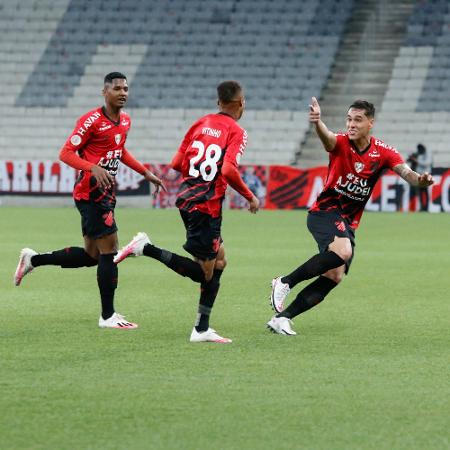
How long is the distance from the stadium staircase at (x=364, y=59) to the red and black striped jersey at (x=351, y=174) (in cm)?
2235

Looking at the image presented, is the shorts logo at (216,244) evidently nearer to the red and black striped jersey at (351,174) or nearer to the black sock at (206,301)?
the black sock at (206,301)

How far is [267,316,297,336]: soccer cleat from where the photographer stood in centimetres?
906

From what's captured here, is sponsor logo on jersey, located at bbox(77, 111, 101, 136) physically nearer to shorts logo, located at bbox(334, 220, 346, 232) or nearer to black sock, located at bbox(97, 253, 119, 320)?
black sock, located at bbox(97, 253, 119, 320)

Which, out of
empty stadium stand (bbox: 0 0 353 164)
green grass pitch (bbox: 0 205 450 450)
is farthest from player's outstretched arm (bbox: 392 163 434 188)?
empty stadium stand (bbox: 0 0 353 164)

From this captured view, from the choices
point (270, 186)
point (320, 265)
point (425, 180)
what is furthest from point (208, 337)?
point (270, 186)

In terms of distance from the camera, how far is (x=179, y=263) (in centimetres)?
880

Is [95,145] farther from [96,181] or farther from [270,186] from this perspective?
[270,186]

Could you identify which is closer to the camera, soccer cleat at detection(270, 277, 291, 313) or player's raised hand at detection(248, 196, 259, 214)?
player's raised hand at detection(248, 196, 259, 214)

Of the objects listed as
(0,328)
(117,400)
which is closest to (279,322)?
(0,328)

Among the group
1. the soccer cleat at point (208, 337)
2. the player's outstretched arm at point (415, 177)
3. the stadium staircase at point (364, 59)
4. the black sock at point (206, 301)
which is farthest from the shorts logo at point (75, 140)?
the stadium staircase at point (364, 59)

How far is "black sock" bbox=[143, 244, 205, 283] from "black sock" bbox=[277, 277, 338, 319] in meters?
0.79

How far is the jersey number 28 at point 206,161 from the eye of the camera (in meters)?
8.68

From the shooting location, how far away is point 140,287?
12641mm

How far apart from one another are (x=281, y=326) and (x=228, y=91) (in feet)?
5.93
